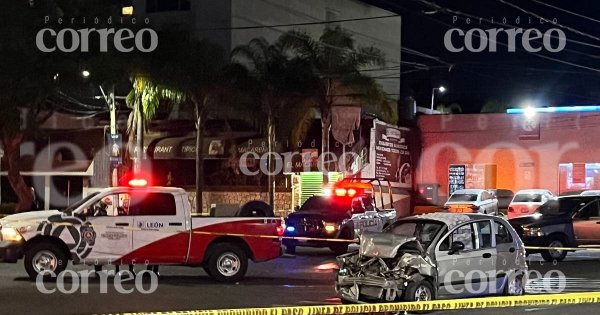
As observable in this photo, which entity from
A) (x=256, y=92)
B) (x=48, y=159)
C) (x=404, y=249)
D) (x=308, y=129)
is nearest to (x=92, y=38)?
(x=256, y=92)

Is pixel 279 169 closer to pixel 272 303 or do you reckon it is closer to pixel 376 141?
pixel 376 141

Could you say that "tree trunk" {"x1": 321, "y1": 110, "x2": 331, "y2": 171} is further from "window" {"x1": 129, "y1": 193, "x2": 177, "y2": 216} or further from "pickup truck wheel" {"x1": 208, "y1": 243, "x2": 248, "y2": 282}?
"window" {"x1": 129, "y1": 193, "x2": 177, "y2": 216}

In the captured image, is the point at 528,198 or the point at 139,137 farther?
the point at 139,137

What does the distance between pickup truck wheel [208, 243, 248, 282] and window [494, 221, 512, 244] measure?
547 centimetres

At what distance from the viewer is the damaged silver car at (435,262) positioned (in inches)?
463

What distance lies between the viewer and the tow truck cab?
74.0ft

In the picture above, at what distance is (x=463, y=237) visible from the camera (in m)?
12.7

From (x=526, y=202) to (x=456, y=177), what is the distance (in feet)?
29.3

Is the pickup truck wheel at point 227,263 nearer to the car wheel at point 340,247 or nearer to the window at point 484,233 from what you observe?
the window at point 484,233

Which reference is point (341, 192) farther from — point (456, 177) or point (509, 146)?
point (456, 177)

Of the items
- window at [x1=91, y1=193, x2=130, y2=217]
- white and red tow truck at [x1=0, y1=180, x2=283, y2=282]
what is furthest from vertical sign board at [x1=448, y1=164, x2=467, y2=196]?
window at [x1=91, y1=193, x2=130, y2=217]

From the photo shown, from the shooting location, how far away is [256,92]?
1383 inches


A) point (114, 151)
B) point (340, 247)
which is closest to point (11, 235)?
point (340, 247)

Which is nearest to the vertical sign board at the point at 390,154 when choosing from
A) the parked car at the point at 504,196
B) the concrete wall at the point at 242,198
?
the concrete wall at the point at 242,198
